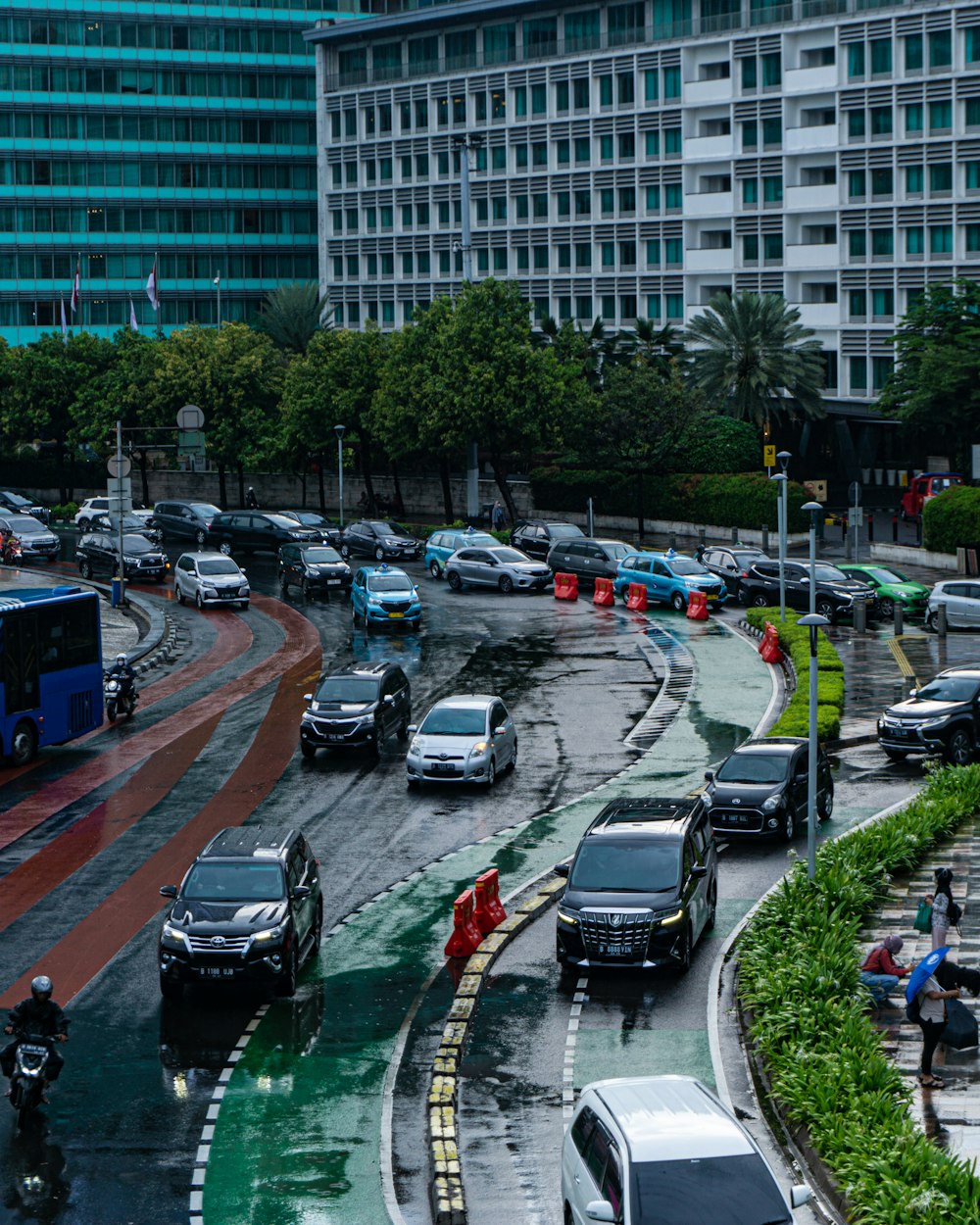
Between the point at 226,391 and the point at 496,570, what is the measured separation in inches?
1251

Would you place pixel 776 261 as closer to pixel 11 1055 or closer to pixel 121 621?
pixel 121 621

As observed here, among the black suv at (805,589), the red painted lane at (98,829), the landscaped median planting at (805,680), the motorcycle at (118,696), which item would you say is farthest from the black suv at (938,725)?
the motorcycle at (118,696)

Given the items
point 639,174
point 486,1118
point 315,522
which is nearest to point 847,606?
point 315,522

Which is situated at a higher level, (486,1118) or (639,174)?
(639,174)

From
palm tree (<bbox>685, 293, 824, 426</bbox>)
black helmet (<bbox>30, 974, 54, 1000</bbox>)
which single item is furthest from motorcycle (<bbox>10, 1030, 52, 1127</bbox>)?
palm tree (<bbox>685, 293, 824, 426</bbox>)

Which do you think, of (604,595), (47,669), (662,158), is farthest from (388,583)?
(662,158)

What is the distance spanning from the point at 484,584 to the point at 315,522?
16200 mm

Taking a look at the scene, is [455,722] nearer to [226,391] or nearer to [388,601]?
[388,601]

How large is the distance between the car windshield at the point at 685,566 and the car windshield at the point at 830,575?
14.2 feet

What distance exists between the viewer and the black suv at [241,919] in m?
22.9

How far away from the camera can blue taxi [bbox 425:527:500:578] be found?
2756 inches

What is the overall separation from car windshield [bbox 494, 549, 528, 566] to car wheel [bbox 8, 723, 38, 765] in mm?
29689

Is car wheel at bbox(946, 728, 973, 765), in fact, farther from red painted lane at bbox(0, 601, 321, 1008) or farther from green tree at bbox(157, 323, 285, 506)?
green tree at bbox(157, 323, 285, 506)

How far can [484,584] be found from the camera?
218 ft
